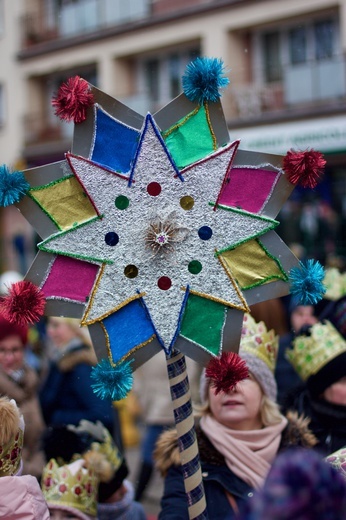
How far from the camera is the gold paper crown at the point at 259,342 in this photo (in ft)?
10.5

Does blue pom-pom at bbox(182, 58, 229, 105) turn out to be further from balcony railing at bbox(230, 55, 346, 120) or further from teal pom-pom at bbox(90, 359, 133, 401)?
balcony railing at bbox(230, 55, 346, 120)

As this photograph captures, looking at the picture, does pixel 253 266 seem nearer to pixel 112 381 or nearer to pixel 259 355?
pixel 112 381

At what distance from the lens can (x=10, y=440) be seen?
2.40 metres

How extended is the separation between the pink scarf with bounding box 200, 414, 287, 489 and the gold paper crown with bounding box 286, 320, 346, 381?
0.59m

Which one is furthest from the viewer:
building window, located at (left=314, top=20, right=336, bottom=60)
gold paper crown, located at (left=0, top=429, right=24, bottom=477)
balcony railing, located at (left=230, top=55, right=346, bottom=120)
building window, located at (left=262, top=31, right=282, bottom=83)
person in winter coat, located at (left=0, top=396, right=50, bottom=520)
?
building window, located at (left=262, top=31, right=282, bottom=83)

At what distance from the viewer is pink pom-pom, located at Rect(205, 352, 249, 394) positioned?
2410mm

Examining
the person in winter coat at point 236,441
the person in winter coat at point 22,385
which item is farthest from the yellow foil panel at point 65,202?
the person in winter coat at point 22,385

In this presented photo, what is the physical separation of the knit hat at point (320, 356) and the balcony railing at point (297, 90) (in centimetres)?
1166

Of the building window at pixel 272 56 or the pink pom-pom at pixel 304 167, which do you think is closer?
the pink pom-pom at pixel 304 167

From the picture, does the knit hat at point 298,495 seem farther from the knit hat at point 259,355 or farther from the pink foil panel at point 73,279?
the knit hat at point 259,355

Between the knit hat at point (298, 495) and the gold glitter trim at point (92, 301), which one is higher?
the gold glitter trim at point (92, 301)

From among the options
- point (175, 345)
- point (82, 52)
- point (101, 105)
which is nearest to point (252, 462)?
point (175, 345)

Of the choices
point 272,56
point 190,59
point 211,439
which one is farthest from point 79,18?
point 211,439

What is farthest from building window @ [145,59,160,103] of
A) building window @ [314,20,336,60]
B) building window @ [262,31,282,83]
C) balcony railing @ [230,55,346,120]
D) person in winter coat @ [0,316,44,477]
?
person in winter coat @ [0,316,44,477]
